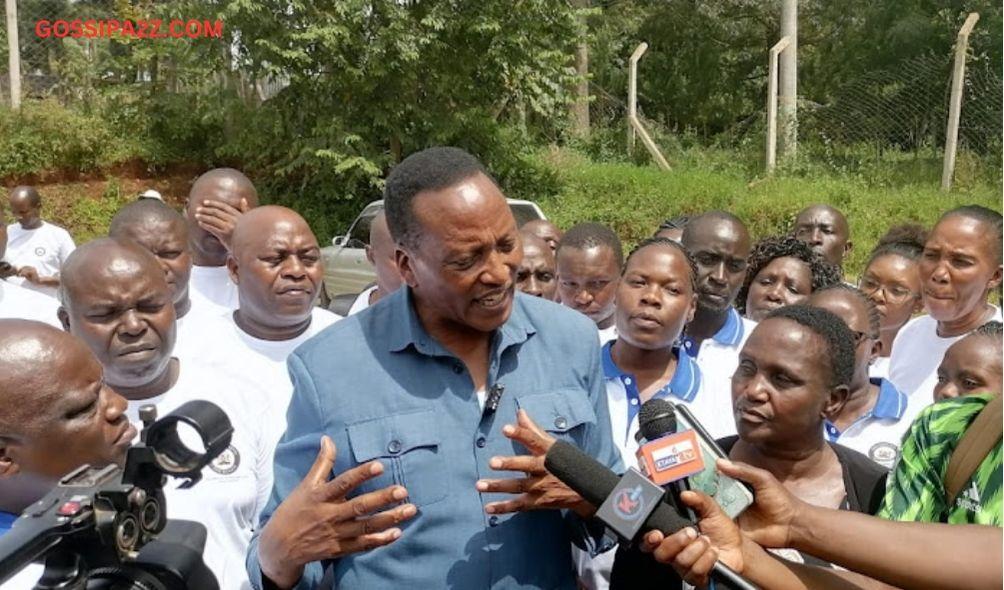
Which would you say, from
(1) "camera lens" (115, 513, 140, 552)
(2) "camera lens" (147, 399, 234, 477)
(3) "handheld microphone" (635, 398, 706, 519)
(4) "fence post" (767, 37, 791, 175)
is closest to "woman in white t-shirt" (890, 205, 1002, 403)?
(3) "handheld microphone" (635, 398, 706, 519)

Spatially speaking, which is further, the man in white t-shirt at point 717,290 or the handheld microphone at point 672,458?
the man in white t-shirt at point 717,290

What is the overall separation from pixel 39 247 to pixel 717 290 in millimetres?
5556

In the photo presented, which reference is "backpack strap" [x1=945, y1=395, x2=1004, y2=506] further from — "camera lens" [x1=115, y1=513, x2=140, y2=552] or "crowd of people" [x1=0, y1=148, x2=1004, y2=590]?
"camera lens" [x1=115, y1=513, x2=140, y2=552]

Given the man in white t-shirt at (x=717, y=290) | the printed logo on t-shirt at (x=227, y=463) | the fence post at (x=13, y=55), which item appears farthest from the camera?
the fence post at (x=13, y=55)

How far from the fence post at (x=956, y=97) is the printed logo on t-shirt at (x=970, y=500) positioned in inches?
363

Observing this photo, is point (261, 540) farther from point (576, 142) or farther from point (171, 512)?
point (576, 142)

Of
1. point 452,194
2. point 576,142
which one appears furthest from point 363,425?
point 576,142

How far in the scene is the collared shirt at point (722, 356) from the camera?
3.28 m

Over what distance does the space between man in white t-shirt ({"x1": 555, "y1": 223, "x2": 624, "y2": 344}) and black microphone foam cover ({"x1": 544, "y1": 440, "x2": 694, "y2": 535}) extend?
2.31 metres

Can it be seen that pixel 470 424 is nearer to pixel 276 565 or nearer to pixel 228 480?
pixel 276 565

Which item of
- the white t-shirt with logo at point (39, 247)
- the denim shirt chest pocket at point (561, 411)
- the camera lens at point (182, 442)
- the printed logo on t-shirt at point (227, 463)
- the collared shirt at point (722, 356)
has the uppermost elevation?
the camera lens at point (182, 442)

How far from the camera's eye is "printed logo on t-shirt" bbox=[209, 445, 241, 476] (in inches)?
102

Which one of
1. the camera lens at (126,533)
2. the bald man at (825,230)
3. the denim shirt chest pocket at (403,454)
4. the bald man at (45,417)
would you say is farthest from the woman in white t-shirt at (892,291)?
the camera lens at (126,533)

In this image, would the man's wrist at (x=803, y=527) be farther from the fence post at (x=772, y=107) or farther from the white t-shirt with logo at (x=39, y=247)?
the fence post at (x=772, y=107)
